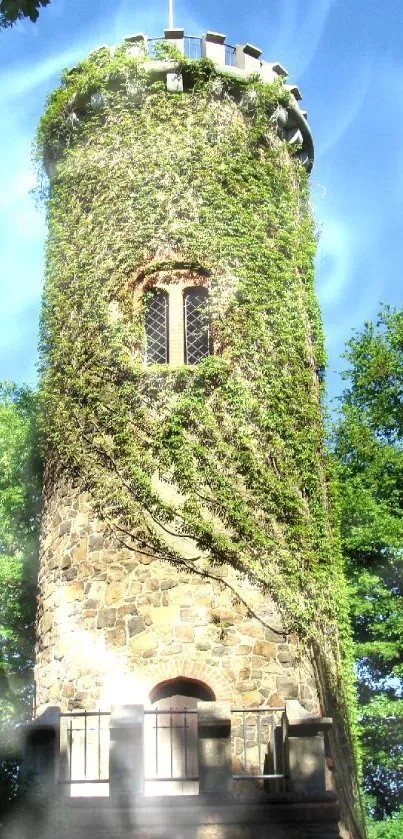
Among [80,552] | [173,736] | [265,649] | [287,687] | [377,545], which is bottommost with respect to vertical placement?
[173,736]

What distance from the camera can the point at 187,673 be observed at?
10867 millimetres

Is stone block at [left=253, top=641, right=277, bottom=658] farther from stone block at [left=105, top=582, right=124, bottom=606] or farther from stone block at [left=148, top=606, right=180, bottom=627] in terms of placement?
stone block at [left=105, top=582, right=124, bottom=606]

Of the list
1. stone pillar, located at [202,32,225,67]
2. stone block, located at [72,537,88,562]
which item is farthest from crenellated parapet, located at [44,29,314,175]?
stone block, located at [72,537,88,562]

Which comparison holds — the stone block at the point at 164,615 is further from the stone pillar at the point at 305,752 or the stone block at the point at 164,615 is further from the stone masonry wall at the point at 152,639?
the stone pillar at the point at 305,752

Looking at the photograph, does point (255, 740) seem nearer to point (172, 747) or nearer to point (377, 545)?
point (172, 747)

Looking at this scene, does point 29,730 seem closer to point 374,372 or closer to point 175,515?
point 175,515

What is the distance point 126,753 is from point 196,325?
5.87 meters

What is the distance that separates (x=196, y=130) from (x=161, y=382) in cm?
378

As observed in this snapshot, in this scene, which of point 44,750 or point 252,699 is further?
point 252,699

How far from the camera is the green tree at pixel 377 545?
17531mm

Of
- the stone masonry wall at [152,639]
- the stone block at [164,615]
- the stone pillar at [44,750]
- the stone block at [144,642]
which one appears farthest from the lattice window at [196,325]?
the stone pillar at [44,750]

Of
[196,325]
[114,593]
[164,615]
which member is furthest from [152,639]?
[196,325]

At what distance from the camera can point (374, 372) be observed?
21.0 metres

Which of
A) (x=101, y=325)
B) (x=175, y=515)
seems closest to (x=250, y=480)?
(x=175, y=515)
